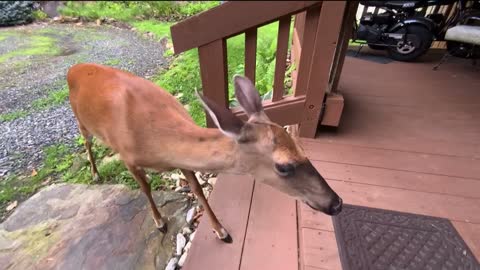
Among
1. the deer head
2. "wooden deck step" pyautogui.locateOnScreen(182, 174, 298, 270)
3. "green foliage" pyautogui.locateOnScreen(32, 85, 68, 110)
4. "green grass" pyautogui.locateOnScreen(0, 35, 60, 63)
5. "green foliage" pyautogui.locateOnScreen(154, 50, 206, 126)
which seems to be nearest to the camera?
the deer head

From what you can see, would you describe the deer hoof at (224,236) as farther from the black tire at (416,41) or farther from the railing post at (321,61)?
the black tire at (416,41)

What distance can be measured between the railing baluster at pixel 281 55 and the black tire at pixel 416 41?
355 centimetres

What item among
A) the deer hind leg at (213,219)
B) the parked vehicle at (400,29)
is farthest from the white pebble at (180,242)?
the parked vehicle at (400,29)

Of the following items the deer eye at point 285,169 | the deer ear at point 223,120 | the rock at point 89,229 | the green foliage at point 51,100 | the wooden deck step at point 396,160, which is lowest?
the green foliage at point 51,100

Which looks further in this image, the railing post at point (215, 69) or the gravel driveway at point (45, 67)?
the gravel driveway at point (45, 67)

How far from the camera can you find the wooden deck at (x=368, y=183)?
1.95 meters

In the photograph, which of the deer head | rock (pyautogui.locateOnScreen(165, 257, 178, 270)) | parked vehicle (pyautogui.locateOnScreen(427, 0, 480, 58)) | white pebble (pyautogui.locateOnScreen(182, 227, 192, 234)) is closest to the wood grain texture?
the deer head

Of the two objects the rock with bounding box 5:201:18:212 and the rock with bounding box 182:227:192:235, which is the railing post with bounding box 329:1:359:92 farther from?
the rock with bounding box 5:201:18:212

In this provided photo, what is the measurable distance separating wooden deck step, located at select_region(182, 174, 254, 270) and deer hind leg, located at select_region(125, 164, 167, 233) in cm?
40

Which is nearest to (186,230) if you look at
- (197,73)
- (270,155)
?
(270,155)

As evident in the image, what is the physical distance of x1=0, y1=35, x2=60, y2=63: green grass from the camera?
7.35 metres

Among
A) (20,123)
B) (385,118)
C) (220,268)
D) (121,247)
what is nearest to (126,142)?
(121,247)

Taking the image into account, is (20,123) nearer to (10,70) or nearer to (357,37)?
(10,70)

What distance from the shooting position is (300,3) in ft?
5.35
